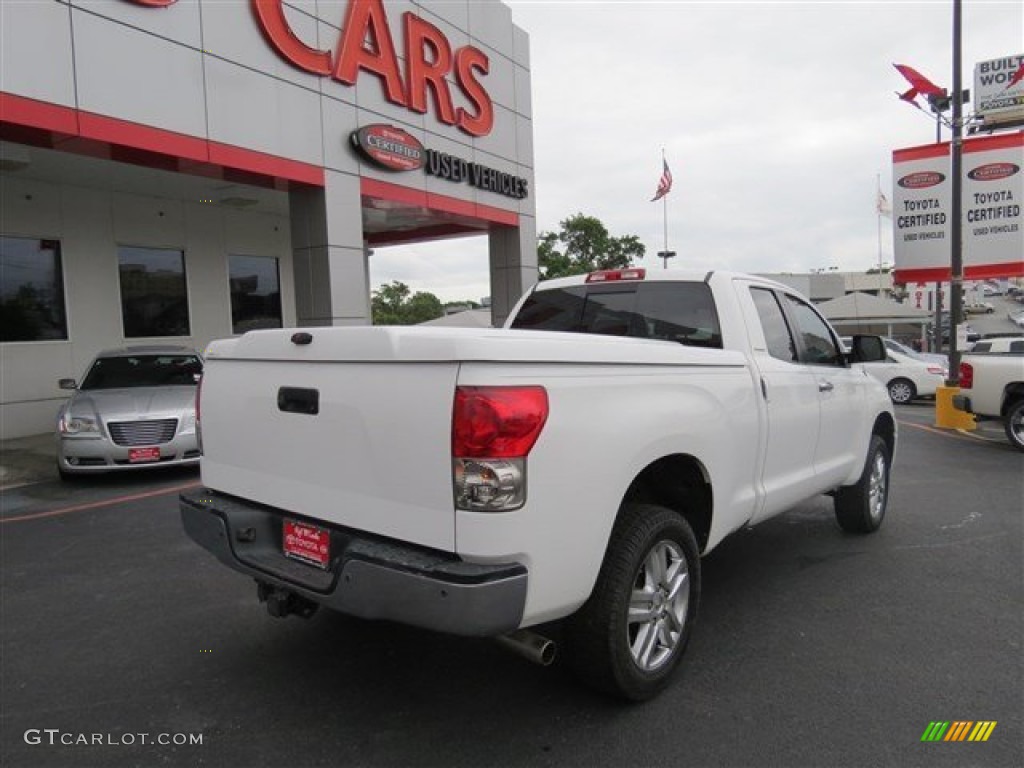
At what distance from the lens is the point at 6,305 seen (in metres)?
11.5

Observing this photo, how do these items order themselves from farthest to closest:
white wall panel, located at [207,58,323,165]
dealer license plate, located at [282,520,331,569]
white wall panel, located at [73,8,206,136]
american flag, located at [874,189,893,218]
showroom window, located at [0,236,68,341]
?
american flag, located at [874,189,893,218]
showroom window, located at [0,236,68,341]
white wall panel, located at [207,58,323,165]
white wall panel, located at [73,8,206,136]
dealer license plate, located at [282,520,331,569]

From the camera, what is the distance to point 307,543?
2783mm

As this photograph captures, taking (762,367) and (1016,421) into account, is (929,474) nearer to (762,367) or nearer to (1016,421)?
(1016,421)

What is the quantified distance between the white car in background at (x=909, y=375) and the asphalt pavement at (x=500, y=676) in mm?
12232

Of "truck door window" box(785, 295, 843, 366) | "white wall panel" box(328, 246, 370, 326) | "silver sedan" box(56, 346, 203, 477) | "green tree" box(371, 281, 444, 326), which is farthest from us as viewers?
"green tree" box(371, 281, 444, 326)

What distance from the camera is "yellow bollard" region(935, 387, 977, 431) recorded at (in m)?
11.6

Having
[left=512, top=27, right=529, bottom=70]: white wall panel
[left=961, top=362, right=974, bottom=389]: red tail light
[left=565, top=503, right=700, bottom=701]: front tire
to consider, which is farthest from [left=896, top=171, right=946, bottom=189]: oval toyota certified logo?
[left=565, top=503, right=700, bottom=701]: front tire

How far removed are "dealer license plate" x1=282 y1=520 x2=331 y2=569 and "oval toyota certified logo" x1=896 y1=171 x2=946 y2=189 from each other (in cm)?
1358

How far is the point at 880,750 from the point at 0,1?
403 inches

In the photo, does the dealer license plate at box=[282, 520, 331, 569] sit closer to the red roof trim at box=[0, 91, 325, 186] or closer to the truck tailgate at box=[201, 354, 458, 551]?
the truck tailgate at box=[201, 354, 458, 551]

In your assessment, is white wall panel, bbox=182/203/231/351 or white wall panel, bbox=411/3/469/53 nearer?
white wall panel, bbox=411/3/469/53

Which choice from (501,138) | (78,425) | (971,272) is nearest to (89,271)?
(78,425)

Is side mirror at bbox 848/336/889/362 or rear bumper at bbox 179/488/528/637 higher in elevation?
side mirror at bbox 848/336/889/362

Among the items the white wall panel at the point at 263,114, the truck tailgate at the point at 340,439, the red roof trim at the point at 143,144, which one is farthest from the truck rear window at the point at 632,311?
the white wall panel at the point at 263,114
